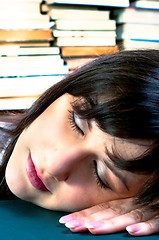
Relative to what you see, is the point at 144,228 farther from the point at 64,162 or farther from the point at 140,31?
the point at 140,31

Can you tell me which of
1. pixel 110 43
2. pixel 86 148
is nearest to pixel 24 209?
pixel 86 148

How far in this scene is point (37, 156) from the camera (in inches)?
25.8

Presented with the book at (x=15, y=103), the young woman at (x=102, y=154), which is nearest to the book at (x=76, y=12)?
the book at (x=15, y=103)

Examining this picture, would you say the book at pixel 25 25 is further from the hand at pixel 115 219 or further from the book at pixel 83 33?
the hand at pixel 115 219

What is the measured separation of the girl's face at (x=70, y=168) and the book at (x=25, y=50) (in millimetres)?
613

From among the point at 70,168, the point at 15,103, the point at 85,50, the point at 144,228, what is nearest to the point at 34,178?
the point at 70,168

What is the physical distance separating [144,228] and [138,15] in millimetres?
879

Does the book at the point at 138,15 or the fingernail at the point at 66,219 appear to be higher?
the book at the point at 138,15

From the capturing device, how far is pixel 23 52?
1.27 meters

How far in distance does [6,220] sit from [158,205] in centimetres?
23

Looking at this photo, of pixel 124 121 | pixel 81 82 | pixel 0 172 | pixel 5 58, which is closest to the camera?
pixel 124 121

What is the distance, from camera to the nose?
61cm

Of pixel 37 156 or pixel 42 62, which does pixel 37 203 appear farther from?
pixel 42 62

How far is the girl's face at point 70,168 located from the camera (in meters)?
0.61
